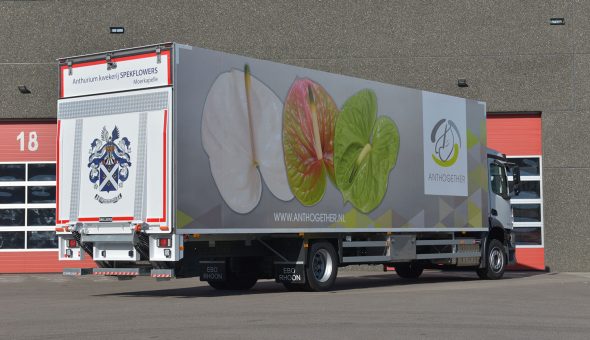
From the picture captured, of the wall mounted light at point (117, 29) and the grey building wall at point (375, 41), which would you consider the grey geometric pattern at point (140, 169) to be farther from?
the wall mounted light at point (117, 29)

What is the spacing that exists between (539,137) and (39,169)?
12.8m

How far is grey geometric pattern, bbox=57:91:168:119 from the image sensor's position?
52.7 feet

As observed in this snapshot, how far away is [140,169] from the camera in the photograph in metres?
16.2

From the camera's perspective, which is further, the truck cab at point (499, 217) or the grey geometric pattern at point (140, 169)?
the truck cab at point (499, 217)

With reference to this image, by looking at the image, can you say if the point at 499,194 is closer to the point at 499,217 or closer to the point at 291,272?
the point at 499,217

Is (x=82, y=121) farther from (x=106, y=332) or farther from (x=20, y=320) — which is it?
(x=106, y=332)

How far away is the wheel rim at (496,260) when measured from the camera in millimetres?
22969

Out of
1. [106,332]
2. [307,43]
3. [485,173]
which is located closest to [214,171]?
[106,332]

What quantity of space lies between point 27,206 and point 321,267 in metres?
11.3

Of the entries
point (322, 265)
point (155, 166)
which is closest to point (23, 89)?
point (322, 265)

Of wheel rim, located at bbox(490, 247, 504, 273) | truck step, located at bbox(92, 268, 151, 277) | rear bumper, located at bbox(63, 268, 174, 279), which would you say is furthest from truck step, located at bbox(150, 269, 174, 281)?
wheel rim, located at bbox(490, 247, 504, 273)

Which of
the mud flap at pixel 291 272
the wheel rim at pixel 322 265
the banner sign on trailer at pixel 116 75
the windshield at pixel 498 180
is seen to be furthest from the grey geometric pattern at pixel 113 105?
the windshield at pixel 498 180

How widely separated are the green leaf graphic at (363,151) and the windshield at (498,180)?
4058 mm

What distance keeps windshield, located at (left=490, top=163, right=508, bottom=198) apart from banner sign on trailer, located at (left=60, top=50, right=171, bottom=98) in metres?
9.52
